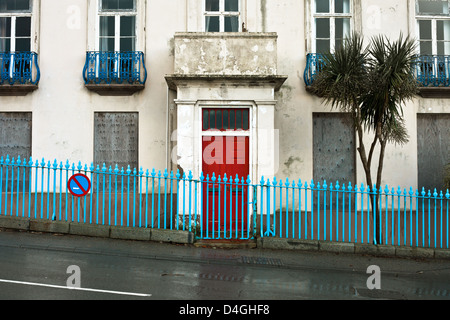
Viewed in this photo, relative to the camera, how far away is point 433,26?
1405 centimetres

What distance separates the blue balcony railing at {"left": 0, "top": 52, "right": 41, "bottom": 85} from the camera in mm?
13539

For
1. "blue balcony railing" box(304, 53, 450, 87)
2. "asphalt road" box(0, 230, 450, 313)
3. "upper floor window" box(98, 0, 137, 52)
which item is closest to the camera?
"asphalt road" box(0, 230, 450, 313)

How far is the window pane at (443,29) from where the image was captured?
46.2ft

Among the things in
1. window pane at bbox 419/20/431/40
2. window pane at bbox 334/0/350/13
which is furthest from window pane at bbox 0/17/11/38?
window pane at bbox 419/20/431/40

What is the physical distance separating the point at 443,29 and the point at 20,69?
13120mm

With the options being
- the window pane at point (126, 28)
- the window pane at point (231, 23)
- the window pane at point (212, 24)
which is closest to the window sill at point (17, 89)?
the window pane at point (126, 28)

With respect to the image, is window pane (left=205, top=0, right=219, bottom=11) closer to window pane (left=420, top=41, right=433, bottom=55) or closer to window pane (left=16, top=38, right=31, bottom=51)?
window pane (left=16, top=38, right=31, bottom=51)

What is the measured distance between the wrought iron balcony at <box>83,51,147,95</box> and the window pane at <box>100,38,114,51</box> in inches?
13.8

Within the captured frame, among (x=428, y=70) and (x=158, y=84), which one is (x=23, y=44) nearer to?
(x=158, y=84)

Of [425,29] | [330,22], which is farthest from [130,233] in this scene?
[425,29]

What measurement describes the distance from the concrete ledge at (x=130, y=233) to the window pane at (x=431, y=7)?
35.5ft

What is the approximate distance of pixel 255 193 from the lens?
10352mm

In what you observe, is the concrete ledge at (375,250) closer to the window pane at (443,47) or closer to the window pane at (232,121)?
A: the window pane at (232,121)

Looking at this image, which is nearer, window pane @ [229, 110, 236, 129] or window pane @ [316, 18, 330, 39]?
window pane @ [229, 110, 236, 129]
